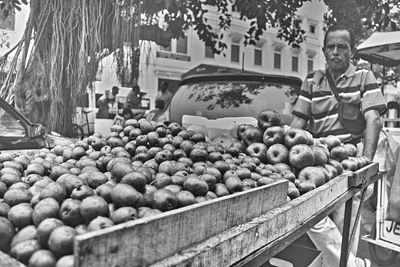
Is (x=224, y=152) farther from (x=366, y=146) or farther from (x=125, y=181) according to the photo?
(x=366, y=146)

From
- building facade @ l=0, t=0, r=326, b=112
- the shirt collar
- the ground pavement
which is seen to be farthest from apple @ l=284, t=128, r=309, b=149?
building facade @ l=0, t=0, r=326, b=112

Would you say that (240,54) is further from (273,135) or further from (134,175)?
(134,175)

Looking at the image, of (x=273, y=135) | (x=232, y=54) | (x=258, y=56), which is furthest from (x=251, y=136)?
(x=258, y=56)

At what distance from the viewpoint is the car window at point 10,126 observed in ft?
13.3

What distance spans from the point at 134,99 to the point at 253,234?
219 inches

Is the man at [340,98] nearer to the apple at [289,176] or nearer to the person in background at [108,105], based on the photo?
the apple at [289,176]

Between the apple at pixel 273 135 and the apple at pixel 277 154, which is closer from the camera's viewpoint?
the apple at pixel 277 154

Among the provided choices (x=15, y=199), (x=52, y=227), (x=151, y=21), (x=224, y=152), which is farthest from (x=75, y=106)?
(x=52, y=227)

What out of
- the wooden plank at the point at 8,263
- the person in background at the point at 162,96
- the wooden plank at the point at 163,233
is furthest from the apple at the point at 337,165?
the person in background at the point at 162,96

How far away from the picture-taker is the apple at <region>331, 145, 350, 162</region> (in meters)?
2.73

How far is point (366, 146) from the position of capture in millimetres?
3281

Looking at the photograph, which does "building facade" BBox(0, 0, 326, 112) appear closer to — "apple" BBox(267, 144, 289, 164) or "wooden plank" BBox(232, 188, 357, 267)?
"apple" BBox(267, 144, 289, 164)

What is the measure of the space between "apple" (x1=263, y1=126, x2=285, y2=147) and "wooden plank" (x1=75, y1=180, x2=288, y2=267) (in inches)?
34.7

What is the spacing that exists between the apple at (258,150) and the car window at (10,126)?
8.86 feet
